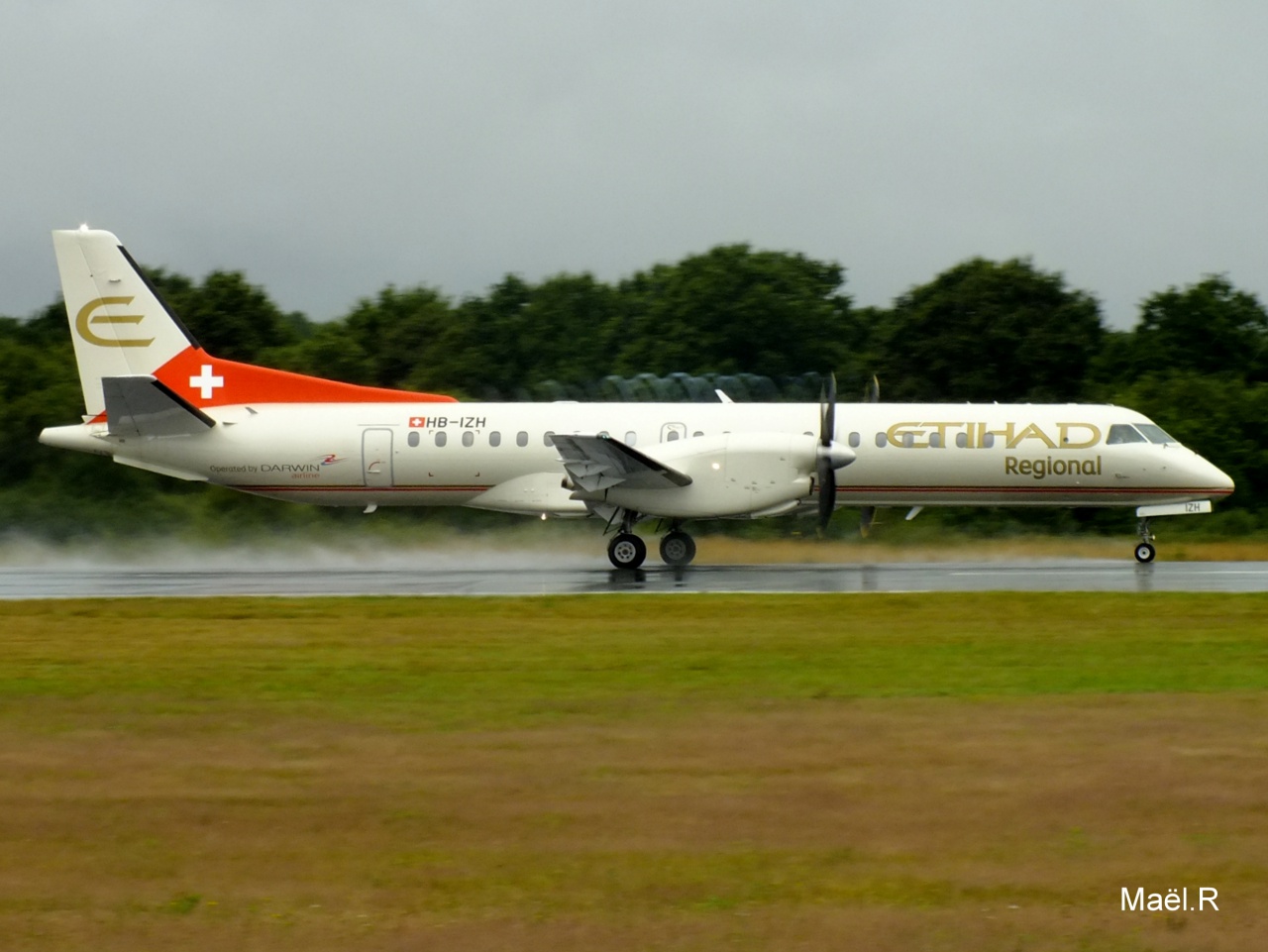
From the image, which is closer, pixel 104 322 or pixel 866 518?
pixel 866 518

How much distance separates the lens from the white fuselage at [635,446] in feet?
70.3

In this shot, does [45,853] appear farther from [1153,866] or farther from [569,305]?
[569,305]

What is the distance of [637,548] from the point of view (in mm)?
20422

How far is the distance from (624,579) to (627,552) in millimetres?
1168

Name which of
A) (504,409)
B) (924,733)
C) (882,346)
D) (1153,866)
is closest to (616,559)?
(504,409)

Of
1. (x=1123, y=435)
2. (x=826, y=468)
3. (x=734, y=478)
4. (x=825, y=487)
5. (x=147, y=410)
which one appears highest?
(x=147, y=410)

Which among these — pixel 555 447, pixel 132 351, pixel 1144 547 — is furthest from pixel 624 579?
pixel 132 351

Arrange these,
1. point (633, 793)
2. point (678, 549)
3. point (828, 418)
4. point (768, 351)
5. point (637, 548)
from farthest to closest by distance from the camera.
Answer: point (768, 351) < point (678, 549) < point (637, 548) < point (828, 418) < point (633, 793)

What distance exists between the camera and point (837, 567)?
21.3 meters

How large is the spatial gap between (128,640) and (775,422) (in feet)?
36.1

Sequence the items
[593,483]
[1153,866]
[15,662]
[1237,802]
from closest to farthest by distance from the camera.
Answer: [1153,866] → [1237,802] → [15,662] → [593,483]

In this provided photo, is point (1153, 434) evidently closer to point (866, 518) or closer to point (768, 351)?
point (866, 518)

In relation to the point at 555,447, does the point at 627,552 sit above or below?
below

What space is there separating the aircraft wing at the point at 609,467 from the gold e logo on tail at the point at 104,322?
7634 millimetres
